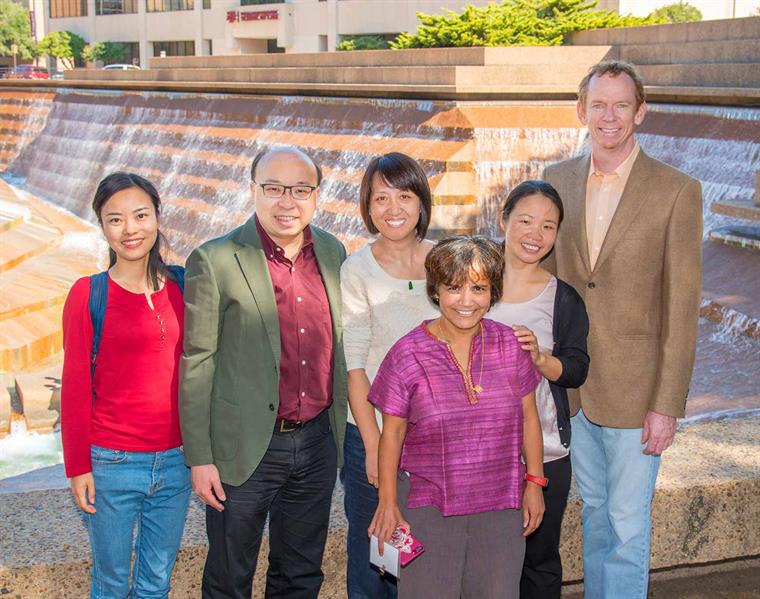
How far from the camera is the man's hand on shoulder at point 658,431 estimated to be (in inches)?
124

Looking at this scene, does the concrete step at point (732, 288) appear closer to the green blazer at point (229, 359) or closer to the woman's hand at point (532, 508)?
the woman's hand at point (532, 508)

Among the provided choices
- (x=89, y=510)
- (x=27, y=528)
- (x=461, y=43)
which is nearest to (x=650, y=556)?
(x=89, y=510)

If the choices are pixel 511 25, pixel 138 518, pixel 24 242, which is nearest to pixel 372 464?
pixel 138 518

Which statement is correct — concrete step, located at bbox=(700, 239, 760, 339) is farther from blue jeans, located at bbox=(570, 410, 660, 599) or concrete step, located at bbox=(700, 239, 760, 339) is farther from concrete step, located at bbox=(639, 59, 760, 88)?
blue jeans, located at bbox=(570, 410, 660, 599)

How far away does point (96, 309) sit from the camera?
9.65 ft

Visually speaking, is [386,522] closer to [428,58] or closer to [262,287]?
[262,287]

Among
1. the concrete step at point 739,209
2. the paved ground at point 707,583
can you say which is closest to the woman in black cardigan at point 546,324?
the paved ground at point 707,583

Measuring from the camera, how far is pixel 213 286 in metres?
2.96

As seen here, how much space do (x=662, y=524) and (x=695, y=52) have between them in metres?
10.8

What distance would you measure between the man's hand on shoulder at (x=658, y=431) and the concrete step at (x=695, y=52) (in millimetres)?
9991

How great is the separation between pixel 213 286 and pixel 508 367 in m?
0.93

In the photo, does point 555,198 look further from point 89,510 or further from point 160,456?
point 89,510

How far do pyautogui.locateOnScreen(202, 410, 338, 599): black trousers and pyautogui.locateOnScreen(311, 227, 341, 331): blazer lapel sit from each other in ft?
1.12

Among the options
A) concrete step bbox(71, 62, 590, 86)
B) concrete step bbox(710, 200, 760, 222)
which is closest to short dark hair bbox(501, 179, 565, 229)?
concrete step bbox(710, 200, 760, 222)
